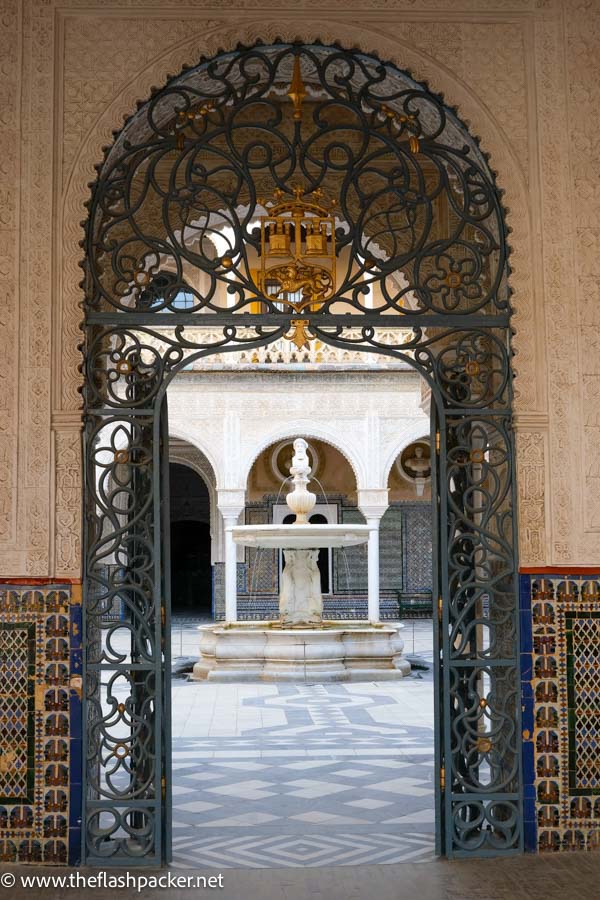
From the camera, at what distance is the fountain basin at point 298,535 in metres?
10.9

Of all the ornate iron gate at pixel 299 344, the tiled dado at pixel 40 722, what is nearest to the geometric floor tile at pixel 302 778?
the ornate iron gate at pixel 299 344

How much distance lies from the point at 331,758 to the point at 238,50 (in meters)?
4.16

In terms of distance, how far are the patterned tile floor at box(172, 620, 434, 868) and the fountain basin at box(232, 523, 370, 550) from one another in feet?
5.19

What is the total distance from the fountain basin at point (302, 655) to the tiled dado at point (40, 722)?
6.41m

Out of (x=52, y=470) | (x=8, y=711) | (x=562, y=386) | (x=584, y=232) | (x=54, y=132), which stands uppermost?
(x=54, y=132)

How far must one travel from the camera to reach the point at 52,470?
4203mm

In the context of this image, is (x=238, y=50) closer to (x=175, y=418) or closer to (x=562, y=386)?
(x=562, y=386)

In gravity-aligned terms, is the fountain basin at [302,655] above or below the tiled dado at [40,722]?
below

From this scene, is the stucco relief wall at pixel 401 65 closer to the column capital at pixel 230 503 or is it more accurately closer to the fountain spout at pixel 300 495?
the fountain spout at pixel 300 495

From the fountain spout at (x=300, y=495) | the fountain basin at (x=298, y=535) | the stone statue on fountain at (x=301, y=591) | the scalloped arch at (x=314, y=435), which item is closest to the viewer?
the fountain basin at (x=298, y=535)

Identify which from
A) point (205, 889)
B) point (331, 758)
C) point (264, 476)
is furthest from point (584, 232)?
point (264, 476)

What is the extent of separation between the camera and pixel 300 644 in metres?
10.7

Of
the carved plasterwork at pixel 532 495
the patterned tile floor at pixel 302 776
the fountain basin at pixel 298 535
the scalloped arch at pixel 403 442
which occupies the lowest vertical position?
the patterned tile floor at pixel 302 776

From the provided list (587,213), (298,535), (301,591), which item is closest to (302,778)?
(587,213)
